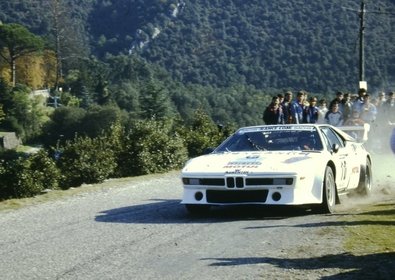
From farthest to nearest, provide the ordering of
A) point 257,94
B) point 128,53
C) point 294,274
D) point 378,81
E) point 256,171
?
1. point 128,53
2. point 257,94
3. point 378,81
4. point 256,171
5. point 294,274

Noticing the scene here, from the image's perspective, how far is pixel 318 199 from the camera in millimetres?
9453

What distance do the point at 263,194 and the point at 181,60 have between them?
3586 inches

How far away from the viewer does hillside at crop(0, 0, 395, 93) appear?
67.8 metres

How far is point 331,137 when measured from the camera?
11109mm

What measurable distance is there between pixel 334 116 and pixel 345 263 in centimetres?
1269

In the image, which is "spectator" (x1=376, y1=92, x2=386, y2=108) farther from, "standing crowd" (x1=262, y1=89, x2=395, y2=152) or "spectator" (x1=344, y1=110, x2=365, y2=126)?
"spectator" (x1=344, y1=110, x2=365, y2=126)

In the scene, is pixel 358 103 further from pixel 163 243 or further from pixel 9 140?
pixel 9 140

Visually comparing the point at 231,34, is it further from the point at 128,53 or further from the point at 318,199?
the point at 318,199

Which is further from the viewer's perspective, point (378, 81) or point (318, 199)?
point (378, 81)

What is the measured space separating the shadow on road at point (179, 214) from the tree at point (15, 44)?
99.9 m

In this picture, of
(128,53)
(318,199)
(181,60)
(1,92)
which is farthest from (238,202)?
(128,53)

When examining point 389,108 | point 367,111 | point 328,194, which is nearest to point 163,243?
point 328,194

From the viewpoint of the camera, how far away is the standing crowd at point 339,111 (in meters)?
17.0

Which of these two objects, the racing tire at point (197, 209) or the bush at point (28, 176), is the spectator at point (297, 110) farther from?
the racing tire at point (197, 209)
